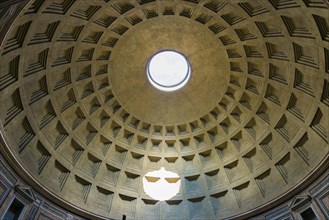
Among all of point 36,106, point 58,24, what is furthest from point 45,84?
point 58,24

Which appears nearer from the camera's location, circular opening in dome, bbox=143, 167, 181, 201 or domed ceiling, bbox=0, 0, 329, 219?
domed ceiling, bbox=0, 0, 329, 219

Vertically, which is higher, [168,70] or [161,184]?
[168,70]

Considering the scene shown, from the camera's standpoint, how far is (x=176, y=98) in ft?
81.7

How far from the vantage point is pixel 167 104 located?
25047 millimetres

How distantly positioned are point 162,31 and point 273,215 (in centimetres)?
1357

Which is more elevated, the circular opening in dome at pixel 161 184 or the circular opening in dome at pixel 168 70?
the circular opening in dome at pixel 168 70

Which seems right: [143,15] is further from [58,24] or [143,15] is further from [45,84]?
[45,84]

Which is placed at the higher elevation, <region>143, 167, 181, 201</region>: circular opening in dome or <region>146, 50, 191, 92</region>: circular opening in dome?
<region>146, 50, 191, 92</region>: circular opening in dome

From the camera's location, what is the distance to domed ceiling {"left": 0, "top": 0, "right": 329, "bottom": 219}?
17875 millimetres

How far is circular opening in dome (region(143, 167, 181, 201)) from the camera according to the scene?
69.8ft

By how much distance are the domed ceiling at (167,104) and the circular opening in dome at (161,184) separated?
0.95 metres

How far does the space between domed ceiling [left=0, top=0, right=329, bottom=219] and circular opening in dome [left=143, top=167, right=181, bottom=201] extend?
3.12 ft

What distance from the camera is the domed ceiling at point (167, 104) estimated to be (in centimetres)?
1788

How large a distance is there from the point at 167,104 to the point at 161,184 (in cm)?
620
